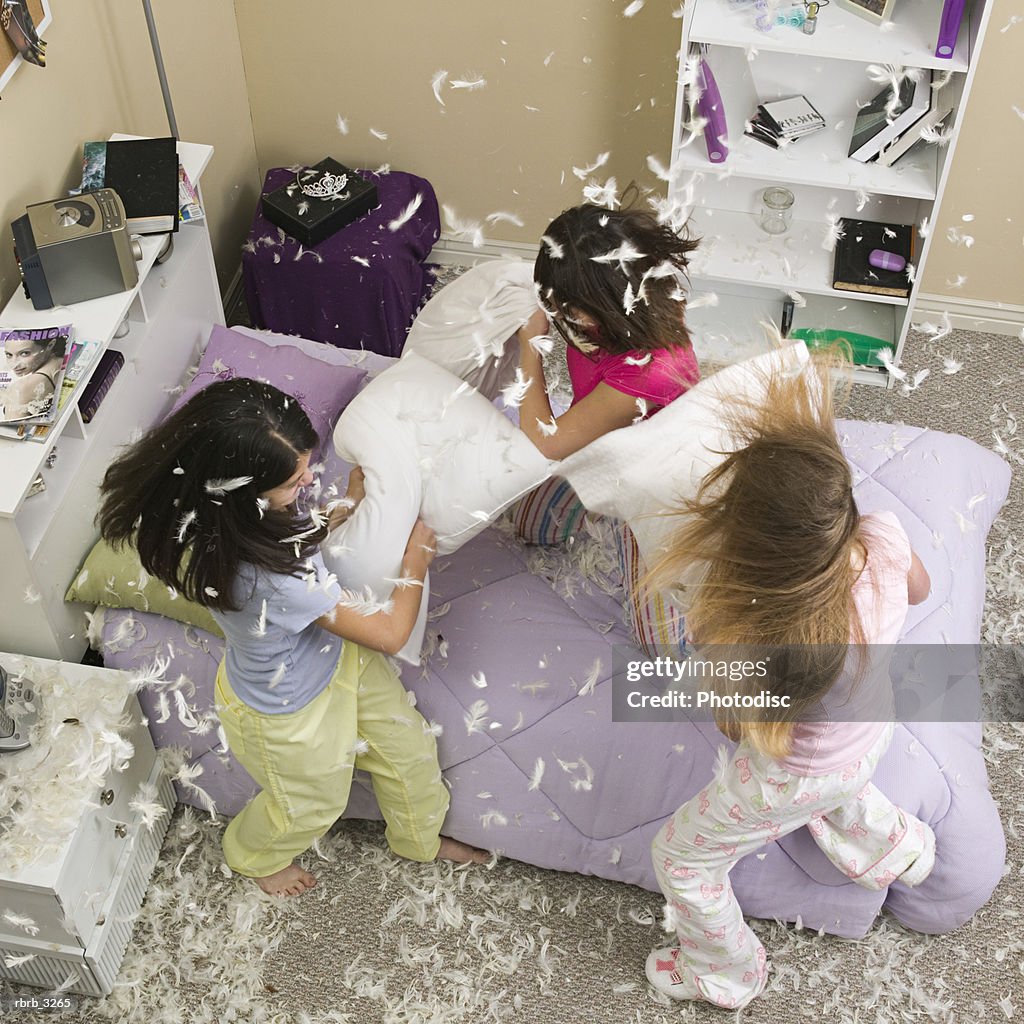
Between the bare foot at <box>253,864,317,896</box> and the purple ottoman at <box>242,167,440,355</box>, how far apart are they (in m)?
1.33

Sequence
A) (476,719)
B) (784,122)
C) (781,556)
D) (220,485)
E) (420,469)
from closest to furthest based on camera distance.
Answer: (781,556), (220,485), (420,469), (476,719), (784,122)

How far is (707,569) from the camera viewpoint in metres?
1.56

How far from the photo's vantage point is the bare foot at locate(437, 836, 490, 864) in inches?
87.0

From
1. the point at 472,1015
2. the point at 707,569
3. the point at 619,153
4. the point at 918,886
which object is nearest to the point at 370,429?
the point at 707,569

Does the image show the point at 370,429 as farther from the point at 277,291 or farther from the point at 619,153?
the point at 619,153

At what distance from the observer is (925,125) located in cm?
274

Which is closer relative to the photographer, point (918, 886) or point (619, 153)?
point (918, 886)

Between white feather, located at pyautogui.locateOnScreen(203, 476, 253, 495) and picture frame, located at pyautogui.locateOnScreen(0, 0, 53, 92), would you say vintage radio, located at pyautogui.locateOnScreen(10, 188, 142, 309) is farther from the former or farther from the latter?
white feather, located at pyautogui.locateOnScreen(203, 476, 253, 495)

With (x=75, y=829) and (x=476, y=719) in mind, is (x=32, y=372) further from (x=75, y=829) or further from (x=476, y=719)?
(x=476, y=719)

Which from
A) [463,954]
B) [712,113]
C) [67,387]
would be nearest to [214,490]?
[67,387]

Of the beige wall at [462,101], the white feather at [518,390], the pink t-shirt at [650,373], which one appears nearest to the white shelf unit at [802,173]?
the beige wall at [462,101]

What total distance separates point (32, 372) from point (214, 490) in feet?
2.08

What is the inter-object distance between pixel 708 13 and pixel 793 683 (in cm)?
169

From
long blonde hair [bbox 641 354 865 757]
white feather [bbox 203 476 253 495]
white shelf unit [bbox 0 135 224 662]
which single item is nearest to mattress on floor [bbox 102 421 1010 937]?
white shelf unit [bbox 0 135 224 662]
